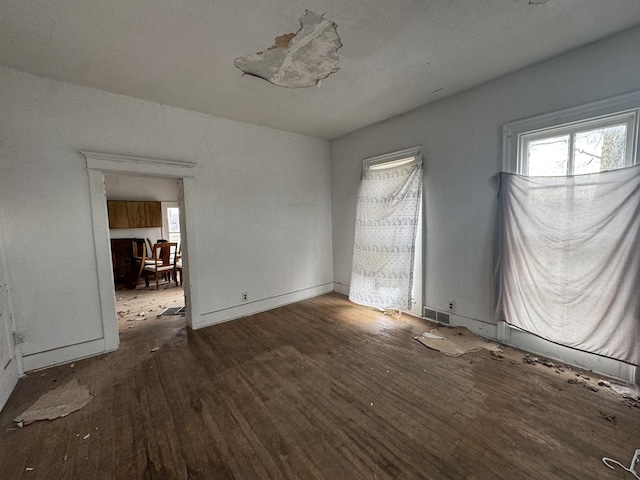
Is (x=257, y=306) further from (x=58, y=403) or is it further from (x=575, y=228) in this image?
(x=575, y=228)

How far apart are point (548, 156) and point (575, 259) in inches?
39.0

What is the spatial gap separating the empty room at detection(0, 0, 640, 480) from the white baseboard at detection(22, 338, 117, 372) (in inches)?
1.0

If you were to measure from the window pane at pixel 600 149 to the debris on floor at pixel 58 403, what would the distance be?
4.60m

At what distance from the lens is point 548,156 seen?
243cm

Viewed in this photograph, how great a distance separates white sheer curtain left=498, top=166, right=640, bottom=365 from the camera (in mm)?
2002

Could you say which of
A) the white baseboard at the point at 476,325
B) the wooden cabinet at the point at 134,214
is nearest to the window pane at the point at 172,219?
the wooden cabinet at the point at 134,214

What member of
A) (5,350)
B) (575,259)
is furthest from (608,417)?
(5,350)

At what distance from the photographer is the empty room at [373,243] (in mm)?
1628

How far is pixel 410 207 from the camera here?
345cm

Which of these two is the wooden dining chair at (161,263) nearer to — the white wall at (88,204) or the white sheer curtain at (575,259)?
the white wall at (88,204)

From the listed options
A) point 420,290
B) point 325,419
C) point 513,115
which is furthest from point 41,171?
point 513,115

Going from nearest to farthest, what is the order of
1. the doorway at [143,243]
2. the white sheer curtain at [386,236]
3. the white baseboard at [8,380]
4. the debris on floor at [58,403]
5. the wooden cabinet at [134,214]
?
1. the debris on floor at [58,403]
2. the white baseboard at [8,380]
3. the white sheer curtain at [386,236]
4. the doorway at [143,243]
5. the wooden cabinet at [134,214]

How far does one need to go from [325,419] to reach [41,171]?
3359mm

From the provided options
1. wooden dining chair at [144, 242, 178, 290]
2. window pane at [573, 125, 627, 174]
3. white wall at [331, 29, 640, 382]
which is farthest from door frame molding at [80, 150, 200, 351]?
window pane at [573, 125, 627, 174]
